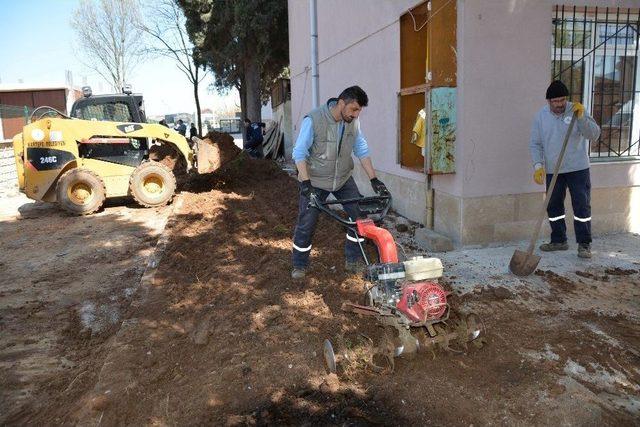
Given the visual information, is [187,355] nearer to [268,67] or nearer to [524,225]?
[524,225]

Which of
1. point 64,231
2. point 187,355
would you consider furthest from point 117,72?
point 187,355

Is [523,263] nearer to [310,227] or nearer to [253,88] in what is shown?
[310,227]

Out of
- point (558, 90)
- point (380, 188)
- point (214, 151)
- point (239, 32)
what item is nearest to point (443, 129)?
point (558, 90)

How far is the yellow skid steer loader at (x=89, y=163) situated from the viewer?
29.3 ft

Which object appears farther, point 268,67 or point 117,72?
point 117,72

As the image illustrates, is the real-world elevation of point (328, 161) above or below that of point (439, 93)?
below

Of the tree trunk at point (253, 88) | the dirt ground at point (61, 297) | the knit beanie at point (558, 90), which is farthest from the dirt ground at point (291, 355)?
the tree trunk at point (253, 88)

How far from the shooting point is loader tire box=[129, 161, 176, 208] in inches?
370

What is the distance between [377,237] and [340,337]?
2.48ft

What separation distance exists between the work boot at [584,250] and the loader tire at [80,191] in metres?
7.93

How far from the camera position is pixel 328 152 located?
4.81 m

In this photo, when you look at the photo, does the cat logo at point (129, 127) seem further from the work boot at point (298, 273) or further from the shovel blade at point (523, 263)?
the shovel blade at point (523, 263)

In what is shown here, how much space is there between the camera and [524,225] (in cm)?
601

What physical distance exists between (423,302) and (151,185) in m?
7.64
